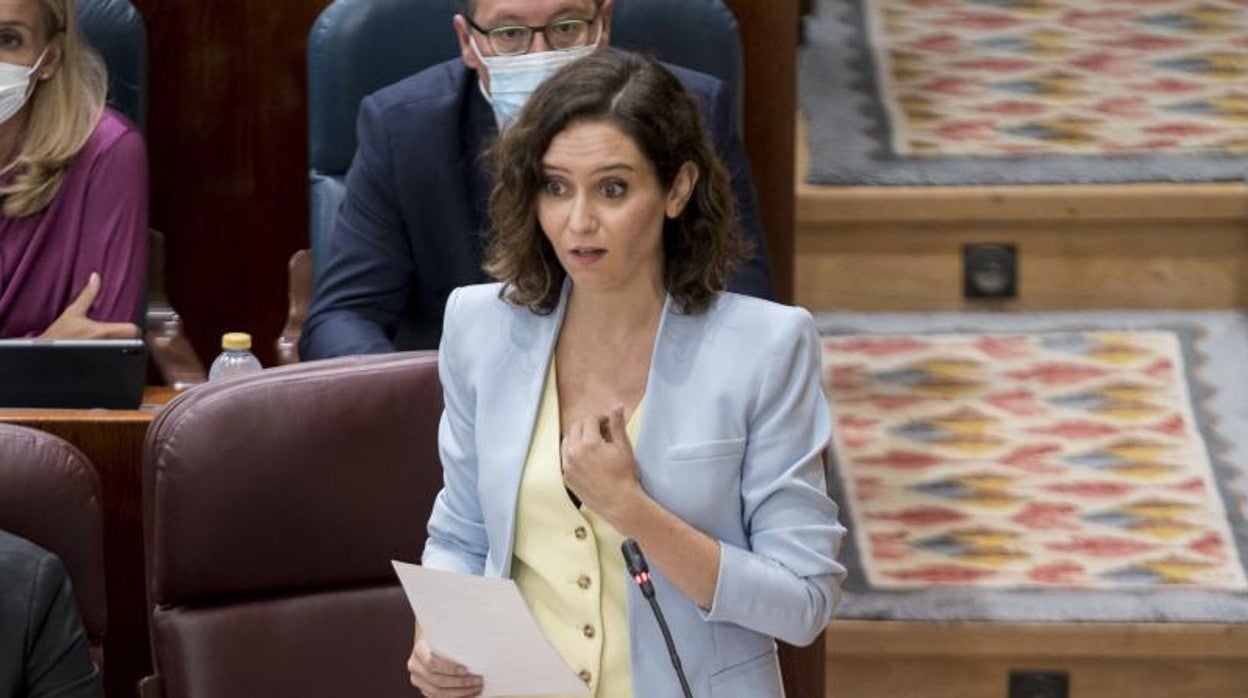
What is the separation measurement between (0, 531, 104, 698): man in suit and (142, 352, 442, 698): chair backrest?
77 mm

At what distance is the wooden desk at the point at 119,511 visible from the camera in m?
1.58

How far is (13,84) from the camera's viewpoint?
200cm

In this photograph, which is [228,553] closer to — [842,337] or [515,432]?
[515,432]

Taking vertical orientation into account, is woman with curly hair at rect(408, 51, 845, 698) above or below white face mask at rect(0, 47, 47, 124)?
above

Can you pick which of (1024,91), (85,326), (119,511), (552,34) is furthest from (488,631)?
(1024,91)

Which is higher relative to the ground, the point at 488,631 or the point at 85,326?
the point at 488,631

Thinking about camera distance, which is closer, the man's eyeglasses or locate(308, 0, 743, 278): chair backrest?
the man's eyeglasses

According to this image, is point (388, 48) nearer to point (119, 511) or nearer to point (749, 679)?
point (119, 511)

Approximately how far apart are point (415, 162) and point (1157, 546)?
2.38ft

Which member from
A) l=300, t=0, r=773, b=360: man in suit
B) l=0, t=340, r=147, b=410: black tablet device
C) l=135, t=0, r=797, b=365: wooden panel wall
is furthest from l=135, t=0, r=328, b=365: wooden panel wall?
l=0, t=340, r=147, b=410: black tablet device

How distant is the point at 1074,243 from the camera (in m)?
2.47

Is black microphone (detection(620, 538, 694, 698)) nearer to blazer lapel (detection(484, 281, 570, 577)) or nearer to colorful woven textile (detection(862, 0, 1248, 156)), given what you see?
blazer lapel (detection(484, 281, 570, 577))

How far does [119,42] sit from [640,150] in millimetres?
1061

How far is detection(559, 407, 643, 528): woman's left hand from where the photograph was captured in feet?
3.76
